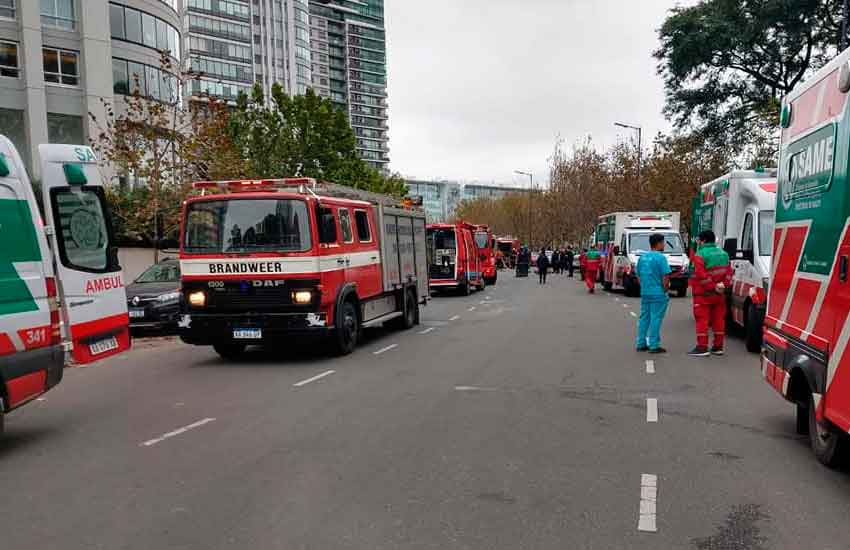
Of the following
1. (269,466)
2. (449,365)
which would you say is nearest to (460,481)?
(269,466)

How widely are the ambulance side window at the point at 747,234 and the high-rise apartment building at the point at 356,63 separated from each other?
376 feet

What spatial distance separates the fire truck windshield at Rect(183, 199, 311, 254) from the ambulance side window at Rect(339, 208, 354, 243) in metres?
1.20

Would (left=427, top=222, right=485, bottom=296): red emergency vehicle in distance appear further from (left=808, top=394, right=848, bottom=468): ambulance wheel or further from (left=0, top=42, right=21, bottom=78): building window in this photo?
(left=808, top=394, right=848, bottom=468): ambulance wheel

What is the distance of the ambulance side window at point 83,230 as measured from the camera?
7273mm

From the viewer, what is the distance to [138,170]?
1830 cm

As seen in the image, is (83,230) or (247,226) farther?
(247,226)

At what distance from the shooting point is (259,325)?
35.6 feet

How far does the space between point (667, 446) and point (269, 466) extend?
329 cm

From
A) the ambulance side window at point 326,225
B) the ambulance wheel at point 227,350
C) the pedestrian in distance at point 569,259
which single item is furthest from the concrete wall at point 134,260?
the pedestrian in distance at point 569,259

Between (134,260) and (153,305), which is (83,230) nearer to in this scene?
(153,305)

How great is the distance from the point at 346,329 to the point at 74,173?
532 cm

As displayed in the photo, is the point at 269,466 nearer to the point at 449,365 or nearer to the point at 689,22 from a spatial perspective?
the point at 449,365

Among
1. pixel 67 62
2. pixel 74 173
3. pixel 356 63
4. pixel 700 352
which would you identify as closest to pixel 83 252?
pixel 74 173

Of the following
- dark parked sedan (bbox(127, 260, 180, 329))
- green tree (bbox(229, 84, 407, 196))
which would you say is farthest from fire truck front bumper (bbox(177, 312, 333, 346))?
green tree (bbox(229, 84, 407, 196))
